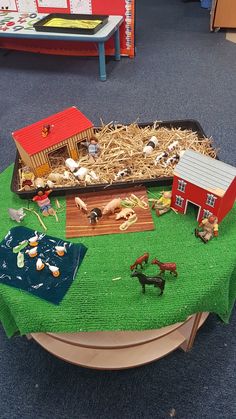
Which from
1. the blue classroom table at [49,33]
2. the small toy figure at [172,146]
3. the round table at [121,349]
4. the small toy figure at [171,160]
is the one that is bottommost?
the round table at [121,349]

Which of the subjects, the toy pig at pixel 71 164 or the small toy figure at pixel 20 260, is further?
the toy pig at pixel 71 164

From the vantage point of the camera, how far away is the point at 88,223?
1011 millimetres

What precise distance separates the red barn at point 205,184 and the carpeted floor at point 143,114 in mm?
550

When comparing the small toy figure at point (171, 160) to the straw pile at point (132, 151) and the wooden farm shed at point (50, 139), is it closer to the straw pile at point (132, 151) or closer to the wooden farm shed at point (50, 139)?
the straw pile at point (132, 151)

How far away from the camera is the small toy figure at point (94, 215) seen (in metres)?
0.99

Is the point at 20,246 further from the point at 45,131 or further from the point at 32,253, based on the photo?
the point at 45,131

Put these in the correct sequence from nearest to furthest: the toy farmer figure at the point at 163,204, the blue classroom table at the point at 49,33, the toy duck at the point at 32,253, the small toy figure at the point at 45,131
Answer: the toy duck at the point at 32,253, the toy farmer figure at the point at 163,204, the small toy figure at the point at 45,131, the blue classroom table at the point at 49,33

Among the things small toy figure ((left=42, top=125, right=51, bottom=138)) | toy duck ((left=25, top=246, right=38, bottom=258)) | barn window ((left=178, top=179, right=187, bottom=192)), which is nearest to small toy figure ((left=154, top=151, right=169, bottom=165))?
barn window ((left=178, top=179, right=187, bottom=192))

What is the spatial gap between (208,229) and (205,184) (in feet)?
0.42

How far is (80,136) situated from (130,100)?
157 cm

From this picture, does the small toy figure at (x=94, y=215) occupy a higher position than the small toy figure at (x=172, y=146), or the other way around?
the small toy figure at (x=172, y=146)

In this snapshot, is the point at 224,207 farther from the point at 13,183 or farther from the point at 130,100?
the point at 130,100

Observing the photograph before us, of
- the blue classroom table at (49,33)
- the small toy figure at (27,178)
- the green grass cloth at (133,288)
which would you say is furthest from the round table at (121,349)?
the blue classroom table at (49,33)

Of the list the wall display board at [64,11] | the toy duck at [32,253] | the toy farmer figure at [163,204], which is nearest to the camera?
the toy duck at [32,253]
